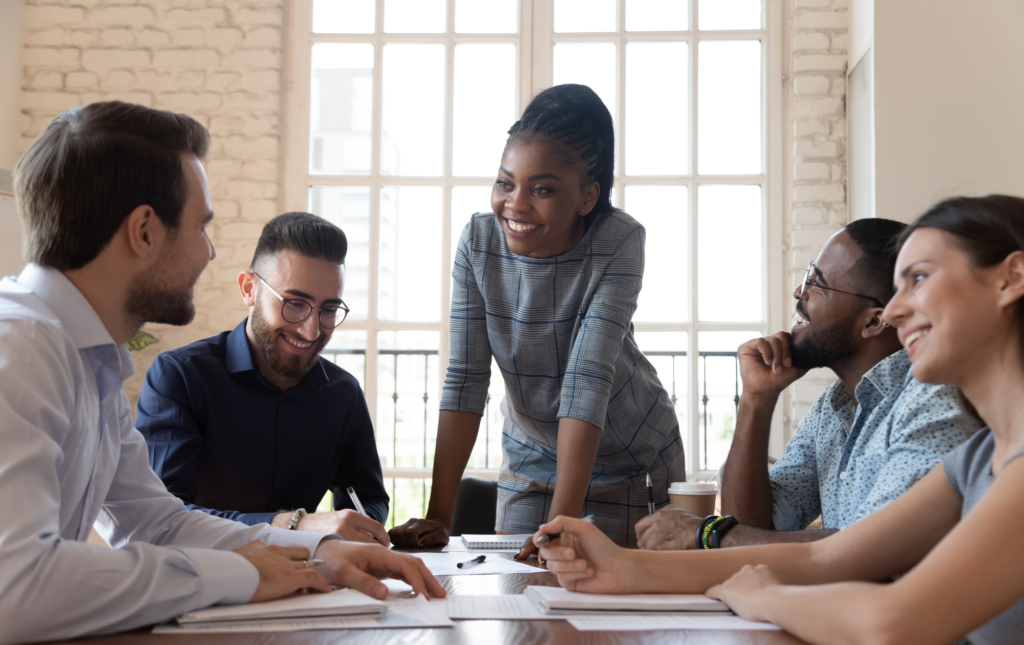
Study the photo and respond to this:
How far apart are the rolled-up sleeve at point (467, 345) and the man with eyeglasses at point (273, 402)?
0.30m

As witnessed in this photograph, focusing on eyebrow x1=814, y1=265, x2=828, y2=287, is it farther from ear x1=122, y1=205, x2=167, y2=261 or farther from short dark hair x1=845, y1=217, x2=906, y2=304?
ear x1=122, y1=205, x2=167, y2=261

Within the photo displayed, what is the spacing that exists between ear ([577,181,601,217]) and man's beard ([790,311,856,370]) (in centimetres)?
49

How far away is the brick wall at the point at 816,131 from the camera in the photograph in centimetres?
352

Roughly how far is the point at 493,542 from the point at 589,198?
72cm

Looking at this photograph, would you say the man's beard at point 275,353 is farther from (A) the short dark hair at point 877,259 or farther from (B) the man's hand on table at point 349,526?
(A) the short dark hair at point 877,259

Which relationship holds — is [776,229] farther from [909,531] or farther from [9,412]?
[9,412]

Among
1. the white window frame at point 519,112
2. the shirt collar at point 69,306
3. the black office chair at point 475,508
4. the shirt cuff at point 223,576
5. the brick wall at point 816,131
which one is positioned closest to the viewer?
the shirt cuff at point 223,576

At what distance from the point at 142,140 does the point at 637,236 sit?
3.21ft

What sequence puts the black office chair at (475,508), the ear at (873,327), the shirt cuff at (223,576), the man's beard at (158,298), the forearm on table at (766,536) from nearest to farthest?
the shirt cuff at (223,576) < the man's beard at (158,298) < the forearm on table at (766,536) < the ear at (873,327) < the black office chair at (475,508)

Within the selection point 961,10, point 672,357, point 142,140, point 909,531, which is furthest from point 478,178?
point 909,531

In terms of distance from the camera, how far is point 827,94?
356 cm

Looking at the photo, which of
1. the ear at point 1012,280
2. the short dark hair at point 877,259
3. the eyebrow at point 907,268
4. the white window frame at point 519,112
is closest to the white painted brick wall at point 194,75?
the white window frame at point 519,112

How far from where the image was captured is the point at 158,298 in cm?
114

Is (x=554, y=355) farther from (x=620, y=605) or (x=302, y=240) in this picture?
(x=620, y=605)
